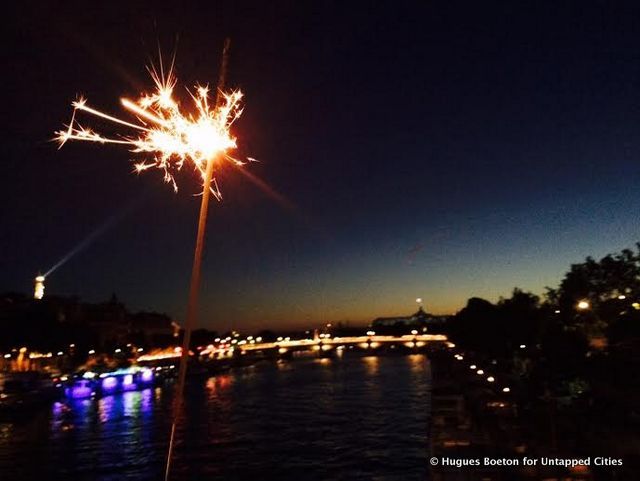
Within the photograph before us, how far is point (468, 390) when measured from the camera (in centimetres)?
3884

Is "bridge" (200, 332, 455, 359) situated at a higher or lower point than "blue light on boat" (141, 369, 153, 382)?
higher

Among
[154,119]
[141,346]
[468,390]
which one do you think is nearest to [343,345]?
[141,346]

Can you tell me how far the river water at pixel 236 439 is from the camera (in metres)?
31.8

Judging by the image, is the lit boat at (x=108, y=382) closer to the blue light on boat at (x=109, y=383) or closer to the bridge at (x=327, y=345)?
the blue light on boat at (x=109, y=383)

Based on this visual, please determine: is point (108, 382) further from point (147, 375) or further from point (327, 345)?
point (327, 345)

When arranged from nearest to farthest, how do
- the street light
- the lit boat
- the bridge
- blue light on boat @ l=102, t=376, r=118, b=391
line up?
the street light → the lit boat → blue light on boat @ l=102, t=376, r=118, b=391 → the bridge

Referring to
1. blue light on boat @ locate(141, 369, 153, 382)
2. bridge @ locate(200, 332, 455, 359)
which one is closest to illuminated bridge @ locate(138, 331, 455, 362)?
bridge @ locate(200, 332, 455, 359)

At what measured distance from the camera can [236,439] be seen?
41.3m

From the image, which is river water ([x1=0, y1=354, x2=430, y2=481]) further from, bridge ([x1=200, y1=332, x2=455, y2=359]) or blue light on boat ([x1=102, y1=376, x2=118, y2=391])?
bridge ([x1=200, y1=332, x2=455, y2=359])

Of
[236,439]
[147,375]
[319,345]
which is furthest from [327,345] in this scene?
Result: [236,439]

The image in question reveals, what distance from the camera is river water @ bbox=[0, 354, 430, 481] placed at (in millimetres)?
31844

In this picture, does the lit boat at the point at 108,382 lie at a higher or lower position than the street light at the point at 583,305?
lower

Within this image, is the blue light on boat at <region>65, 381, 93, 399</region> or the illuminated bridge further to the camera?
the illuminated bridge

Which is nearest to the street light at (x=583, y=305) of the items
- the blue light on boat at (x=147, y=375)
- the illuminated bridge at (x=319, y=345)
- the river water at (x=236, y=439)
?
the river water at (x=236, y=439)
